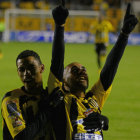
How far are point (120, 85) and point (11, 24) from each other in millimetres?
23734

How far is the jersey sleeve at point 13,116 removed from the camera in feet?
11.7

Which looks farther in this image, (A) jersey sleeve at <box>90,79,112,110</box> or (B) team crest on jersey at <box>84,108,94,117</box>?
(A) jersey sleeve at <box>90,79,112,110</box>

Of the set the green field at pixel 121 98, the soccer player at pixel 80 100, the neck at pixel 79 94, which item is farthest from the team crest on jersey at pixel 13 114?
the green field at pixel 121 98

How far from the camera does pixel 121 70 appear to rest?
16562mm

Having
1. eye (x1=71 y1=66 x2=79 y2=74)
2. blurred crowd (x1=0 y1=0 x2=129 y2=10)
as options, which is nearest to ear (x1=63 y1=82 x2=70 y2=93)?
eye (x1=71 y1=66 x2=79 y2=74)

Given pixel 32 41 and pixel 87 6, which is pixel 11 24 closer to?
pixel 32 41

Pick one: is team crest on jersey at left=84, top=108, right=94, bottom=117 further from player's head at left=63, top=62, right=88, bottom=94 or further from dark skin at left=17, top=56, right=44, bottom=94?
dark skin at left=17, top=56, right=44, bottom=94

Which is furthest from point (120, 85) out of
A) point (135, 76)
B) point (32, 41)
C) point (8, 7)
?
point (8, 7)

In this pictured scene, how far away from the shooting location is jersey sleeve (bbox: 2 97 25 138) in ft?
11.7

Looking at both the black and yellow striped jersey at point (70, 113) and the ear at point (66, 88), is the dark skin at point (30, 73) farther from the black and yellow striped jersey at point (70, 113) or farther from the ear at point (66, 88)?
the ear at point (66, 88)

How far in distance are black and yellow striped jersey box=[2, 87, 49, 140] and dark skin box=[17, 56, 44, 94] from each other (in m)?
0.07

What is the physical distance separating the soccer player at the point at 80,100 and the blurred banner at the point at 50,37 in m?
29.5

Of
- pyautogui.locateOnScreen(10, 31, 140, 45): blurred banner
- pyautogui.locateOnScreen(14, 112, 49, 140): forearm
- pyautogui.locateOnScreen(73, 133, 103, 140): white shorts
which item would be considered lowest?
pyautogui.locateOnScreen(10, 31, 140, 45): blurred banner

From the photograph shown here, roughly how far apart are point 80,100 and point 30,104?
50 cm
